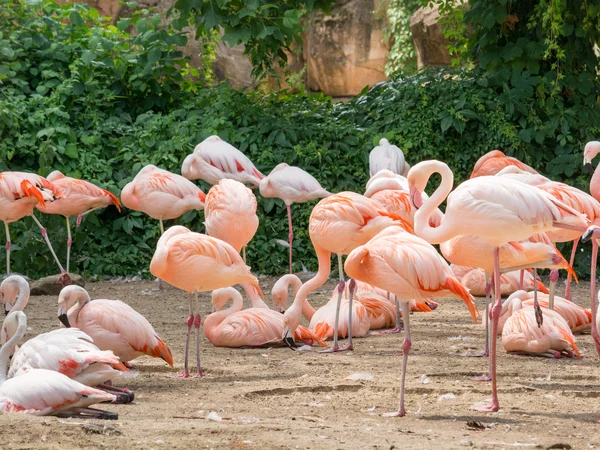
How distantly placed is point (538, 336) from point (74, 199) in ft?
14.2

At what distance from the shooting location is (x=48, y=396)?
3.32 meters

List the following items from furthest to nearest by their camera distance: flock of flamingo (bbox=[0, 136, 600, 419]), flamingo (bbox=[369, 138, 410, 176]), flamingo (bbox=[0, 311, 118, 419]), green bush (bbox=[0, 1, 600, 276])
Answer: green bush (bbox=[0, 1, 600, 276]) → flamingo (bbox=[369, 138, 410, 176]) → flock of flamingo (bbox=[0, 136, 600, 419]) → flamingo (bbox=[0, 311, 118, 419])

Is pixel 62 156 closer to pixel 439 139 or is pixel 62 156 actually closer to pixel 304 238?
pixel 304 238

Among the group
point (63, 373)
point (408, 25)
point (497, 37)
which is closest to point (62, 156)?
point (497, 37)

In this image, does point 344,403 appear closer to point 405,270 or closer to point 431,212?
point 405,270

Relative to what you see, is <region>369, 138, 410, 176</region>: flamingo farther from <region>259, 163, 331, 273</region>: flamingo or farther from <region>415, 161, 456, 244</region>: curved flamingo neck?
<region>415, 161, 456, 244</region>: curved flamingo neck

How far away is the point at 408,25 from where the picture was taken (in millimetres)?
15008

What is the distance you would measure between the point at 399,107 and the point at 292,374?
5112 millimetres

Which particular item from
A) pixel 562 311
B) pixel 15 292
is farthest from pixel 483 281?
pixel 15 292

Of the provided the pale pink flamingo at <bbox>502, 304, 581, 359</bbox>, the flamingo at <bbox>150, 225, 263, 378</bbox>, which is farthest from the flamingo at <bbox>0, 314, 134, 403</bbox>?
the pale pink flamingo at <bbox>502, 304, 581, 359</bbox>

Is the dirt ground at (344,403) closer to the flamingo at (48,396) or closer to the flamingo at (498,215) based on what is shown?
the flamingo at (48,396)

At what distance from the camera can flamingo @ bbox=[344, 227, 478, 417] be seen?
4008 millimetres

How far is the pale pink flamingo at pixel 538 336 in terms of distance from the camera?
491cm

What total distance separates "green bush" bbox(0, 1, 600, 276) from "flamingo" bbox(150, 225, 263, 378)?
390 centimetres
